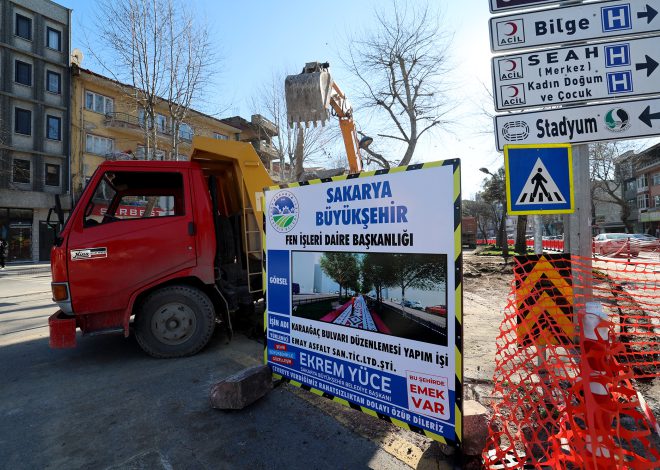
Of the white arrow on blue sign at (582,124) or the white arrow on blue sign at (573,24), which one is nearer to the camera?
the white arrow on blue sign at (582,124)

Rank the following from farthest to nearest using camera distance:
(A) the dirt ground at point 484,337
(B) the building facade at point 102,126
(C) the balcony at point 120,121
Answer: (C) the balcony at point 120,121 → (B) the building facade at point 102,126 → (A) the dirt ground at point 484,337

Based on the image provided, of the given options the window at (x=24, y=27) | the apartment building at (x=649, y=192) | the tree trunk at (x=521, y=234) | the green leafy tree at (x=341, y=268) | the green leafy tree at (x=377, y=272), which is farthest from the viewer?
the apartment building at (x=649, y=192)

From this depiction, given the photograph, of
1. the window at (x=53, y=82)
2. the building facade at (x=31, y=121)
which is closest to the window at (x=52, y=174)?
the building facade at (x=31, y=121)

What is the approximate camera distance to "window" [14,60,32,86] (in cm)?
2395

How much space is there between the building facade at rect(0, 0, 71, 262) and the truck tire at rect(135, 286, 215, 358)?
86.4 feet

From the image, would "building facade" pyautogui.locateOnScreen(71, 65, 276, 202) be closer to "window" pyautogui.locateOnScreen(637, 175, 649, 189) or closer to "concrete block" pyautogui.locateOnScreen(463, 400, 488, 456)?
"concrete block" pyautogui.locateOnScreen(463, 400, 488, 456)

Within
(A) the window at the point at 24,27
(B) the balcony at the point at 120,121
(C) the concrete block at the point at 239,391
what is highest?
(A) the window at the point at 24,27

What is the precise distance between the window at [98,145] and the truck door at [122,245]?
2701 centimetres

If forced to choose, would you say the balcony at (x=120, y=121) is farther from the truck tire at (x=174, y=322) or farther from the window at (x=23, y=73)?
the truck tire at (x=174, y=322)

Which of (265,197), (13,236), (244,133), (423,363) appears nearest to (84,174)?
(13,236)

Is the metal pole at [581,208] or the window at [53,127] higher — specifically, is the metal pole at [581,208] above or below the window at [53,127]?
below

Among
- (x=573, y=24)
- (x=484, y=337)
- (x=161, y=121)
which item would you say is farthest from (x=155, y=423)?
(x=161, y=121)

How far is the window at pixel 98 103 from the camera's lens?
2650cm

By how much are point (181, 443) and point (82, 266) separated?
272 centimetres
